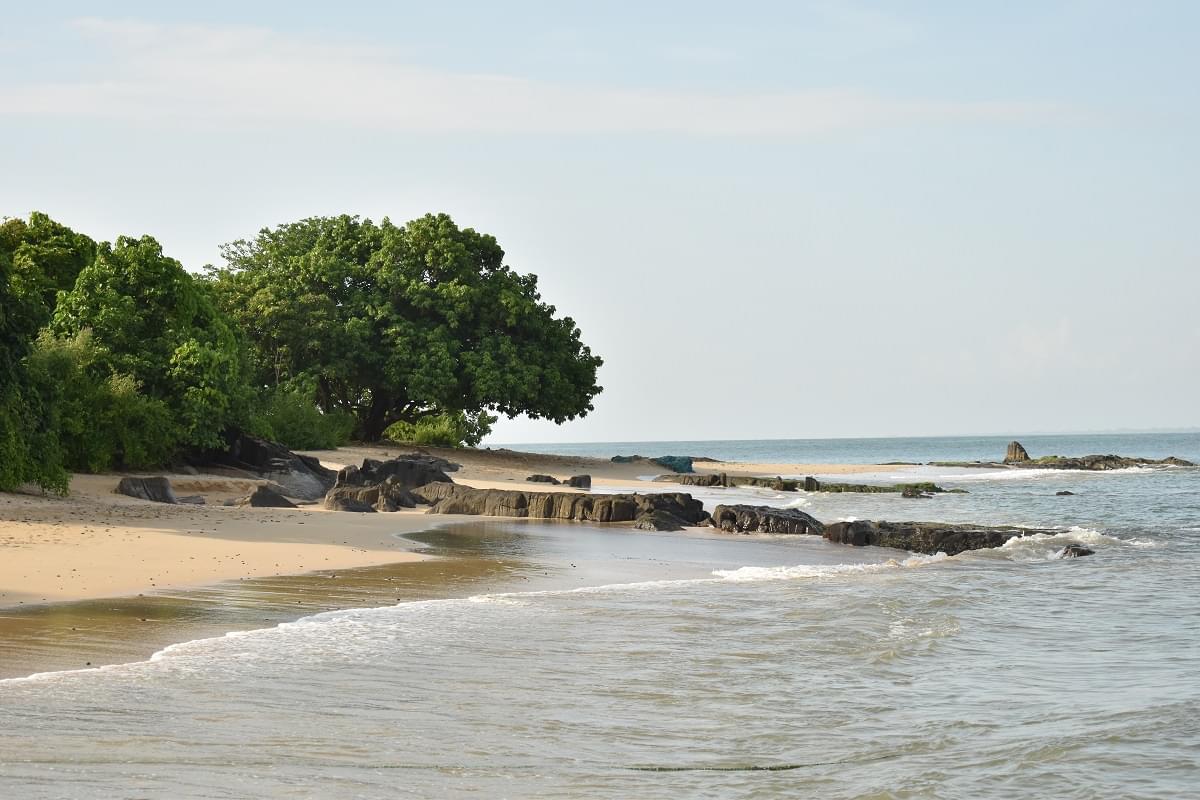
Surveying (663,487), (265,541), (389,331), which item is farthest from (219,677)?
(389,331)

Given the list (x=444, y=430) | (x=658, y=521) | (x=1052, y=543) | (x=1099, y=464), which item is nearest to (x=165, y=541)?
(x=658, y=521)

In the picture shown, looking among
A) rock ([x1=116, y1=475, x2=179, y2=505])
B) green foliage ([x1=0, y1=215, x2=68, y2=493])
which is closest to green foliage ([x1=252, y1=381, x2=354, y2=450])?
rock ([x1=116, y1=475, x2=179, y2=505])

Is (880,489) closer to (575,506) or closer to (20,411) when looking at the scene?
(575,506)

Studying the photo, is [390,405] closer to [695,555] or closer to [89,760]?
[695,555]

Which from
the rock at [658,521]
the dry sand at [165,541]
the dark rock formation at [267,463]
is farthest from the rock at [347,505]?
the rock at [658,521]

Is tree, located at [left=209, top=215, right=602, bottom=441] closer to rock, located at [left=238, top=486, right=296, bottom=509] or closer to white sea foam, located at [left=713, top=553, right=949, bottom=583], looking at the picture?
rock, located at [left=238, top=486, right=296, bottom=509]

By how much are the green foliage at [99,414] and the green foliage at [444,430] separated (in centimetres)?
2467

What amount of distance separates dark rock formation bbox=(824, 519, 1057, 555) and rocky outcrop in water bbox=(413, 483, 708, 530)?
12.0 ft

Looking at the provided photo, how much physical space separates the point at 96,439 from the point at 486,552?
37.1 feet

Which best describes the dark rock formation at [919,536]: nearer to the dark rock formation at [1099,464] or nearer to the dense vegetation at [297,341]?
the dense vegetation at [297,341]

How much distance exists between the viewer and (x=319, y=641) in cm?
1005

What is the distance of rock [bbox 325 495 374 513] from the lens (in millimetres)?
24859

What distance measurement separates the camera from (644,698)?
28.0 feet

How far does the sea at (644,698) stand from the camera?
257 inches
